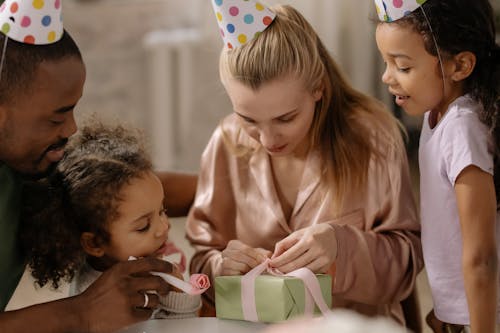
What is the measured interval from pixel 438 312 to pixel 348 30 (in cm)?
243

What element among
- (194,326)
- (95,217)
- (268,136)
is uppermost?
(268,136)

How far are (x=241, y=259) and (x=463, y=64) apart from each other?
47 cm

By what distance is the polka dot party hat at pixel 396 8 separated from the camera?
1258 millimetres

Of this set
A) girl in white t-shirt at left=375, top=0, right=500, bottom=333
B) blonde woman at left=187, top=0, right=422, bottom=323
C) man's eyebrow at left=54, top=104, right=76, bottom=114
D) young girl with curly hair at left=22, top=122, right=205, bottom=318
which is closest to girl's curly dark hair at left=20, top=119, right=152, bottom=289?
young girl with curly hair at left=22, top=122, right=205, bottom=318

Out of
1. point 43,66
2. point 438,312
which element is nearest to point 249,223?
point 438,312

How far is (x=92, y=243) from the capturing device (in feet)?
4.43

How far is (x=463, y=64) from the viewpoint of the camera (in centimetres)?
128

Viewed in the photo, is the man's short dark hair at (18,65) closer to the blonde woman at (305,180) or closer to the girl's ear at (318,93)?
the blonde woman at (305,180)

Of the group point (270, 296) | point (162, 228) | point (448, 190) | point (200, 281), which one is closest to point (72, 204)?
point (162, 228)

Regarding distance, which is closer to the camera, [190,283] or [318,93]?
Answer: [190,283]

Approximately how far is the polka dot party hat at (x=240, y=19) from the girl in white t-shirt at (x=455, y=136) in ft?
0.64

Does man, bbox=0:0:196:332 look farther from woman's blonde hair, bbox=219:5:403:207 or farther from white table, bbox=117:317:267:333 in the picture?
woman's blonde hair, bbox=219:5:403:207

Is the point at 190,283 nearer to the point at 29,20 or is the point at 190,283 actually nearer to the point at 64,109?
the point at 64,109

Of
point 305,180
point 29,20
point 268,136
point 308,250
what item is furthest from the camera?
point 305,180
